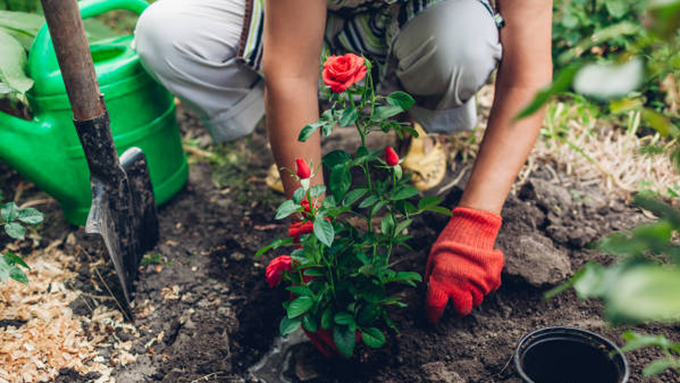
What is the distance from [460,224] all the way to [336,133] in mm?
1070

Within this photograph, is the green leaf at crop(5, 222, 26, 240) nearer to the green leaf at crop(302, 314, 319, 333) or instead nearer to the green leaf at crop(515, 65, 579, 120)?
the green leaf at crop(302, 314, 319, 333)

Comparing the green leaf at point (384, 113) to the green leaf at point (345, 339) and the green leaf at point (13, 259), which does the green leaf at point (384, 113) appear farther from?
the green leaf at point (13, 259)

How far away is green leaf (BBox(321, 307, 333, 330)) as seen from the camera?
4.04 ft

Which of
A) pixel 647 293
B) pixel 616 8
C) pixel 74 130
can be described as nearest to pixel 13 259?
pixel 74 130

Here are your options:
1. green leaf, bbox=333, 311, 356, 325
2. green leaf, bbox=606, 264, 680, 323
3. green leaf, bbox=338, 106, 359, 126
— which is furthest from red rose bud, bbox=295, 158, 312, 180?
green leaf, bbox=606, 264, 680, 323

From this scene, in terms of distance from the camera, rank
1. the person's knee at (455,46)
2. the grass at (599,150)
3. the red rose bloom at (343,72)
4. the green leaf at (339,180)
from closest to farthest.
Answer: the red rose bloom at (343,72)
the green leaf at (339,180)
the person's knee at (455,46)
the grass at (599,150)

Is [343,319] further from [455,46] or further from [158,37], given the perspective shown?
[158,37]

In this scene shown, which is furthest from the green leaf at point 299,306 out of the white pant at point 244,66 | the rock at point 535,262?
the white pant at point 244,66

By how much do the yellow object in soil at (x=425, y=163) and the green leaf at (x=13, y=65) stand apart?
49.6 inches

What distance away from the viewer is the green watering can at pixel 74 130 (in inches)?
65.7

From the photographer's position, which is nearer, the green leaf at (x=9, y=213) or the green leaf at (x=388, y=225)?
the green leaf at (x=388, y=225)

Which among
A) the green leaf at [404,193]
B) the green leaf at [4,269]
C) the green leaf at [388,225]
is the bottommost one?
the green leaf at [4,269]

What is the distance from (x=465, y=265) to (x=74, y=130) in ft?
4.11

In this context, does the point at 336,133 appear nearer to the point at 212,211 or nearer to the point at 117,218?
the point at 212,211
